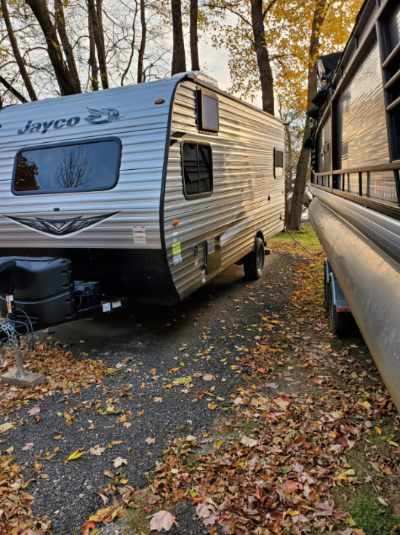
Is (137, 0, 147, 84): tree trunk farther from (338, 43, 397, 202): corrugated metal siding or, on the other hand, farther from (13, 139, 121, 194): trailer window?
(338, 43, 397, 202): corrugated metal siding

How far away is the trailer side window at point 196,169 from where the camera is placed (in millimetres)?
5082

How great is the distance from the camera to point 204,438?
10.8 feet

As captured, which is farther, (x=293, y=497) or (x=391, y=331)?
(x=293, y=497)

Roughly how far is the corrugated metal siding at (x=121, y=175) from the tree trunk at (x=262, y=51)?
28.8 feet

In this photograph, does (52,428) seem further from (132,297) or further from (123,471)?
(132,297)

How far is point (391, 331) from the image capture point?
1886 mm

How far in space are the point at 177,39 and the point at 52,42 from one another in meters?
3.70

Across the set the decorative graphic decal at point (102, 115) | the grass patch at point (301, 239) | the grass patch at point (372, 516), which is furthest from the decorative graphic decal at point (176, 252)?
the grass patch at point (301, 239)

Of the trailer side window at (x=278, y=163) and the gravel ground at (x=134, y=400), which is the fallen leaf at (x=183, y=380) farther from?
the trailer side window at (x=278, y=163)

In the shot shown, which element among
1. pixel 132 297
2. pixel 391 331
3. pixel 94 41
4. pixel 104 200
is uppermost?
pixel 94 41

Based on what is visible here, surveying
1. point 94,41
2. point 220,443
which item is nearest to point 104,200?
point 220,443

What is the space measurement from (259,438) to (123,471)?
1.03m

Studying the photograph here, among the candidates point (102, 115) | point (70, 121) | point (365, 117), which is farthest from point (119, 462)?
point (70, 121)

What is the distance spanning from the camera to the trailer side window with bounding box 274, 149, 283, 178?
32.8ft
